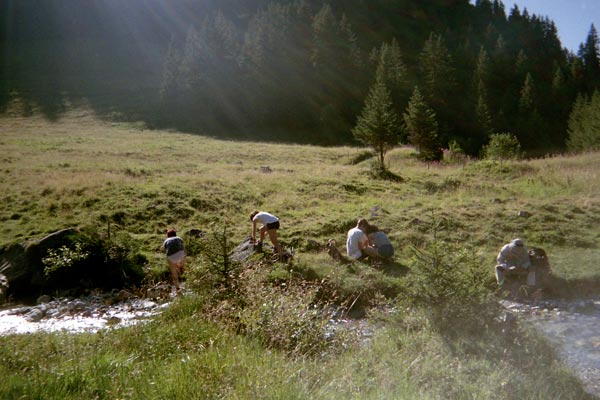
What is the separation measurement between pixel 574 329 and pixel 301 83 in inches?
2555

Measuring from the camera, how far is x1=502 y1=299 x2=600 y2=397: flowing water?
6.88 m

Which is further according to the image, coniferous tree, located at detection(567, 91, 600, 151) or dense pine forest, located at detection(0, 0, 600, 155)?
dense pine forest, located at detection(0, 0, 600, 155)

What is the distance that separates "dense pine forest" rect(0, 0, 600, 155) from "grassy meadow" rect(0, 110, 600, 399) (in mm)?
18634

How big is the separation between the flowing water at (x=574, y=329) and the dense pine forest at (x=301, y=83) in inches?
1114

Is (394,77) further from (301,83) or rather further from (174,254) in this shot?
(174,254)

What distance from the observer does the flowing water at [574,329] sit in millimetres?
6875

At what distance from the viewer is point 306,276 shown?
1175 cm

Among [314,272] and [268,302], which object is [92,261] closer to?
[314,272]

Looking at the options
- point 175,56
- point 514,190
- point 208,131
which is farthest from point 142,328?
point 175,56

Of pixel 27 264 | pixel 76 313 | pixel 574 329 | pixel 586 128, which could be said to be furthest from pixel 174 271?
pixel 586 128

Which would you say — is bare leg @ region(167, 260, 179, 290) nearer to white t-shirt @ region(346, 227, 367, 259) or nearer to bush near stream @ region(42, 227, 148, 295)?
bush near stream @ region(42, 227, 148, 295)

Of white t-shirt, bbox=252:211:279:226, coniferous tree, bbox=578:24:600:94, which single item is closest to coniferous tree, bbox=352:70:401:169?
white t-shirt, bbox=252:211:279:226

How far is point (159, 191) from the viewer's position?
758 inches

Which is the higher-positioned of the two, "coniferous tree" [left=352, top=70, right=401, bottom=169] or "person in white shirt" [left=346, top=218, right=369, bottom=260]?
"coniferous tree" [left=352, top=70, right=401, bottom=169]
